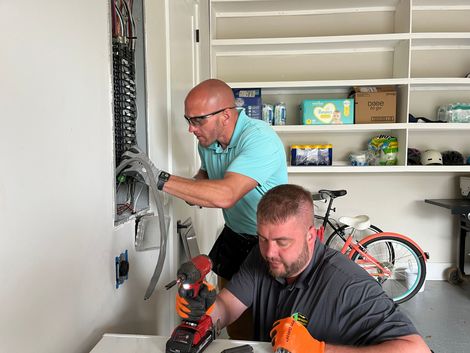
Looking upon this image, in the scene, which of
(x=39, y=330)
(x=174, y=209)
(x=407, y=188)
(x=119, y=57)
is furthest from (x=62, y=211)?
(x=407, y=188)

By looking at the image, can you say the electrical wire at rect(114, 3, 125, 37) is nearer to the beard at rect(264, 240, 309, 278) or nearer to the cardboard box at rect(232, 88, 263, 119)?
the beard at rect(264, 240, 309, 278)

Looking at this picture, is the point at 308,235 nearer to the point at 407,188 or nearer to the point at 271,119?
the point at 271,119

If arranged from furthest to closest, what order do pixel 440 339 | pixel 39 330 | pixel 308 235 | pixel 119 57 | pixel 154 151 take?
pixel 440 339 → pixel 154 151 → pixel 119 57 → pixel 308 235 → pixel 39 330

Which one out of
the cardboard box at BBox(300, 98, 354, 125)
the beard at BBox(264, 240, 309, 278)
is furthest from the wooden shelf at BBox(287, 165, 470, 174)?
the beard at BBox(264, 240, 309, 278)

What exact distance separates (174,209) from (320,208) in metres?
1.96

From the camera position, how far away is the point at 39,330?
91 centimetres

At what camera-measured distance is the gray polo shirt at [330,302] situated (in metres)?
1.06

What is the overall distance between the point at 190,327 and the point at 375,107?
2.69m

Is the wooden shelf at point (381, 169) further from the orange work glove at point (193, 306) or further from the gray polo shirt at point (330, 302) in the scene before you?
the orange work glove at point (193, 306)

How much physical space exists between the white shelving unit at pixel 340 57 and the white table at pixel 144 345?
7.67ft

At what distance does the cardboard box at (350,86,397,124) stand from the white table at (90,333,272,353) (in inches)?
99.6

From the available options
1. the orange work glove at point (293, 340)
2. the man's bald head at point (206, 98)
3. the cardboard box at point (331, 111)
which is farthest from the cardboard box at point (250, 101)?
the orange work glove at point (293, 340)

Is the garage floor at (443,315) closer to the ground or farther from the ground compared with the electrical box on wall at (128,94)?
closer to the ground

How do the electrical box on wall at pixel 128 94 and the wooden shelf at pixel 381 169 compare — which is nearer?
the electrical box on wall at pixel 128 94
